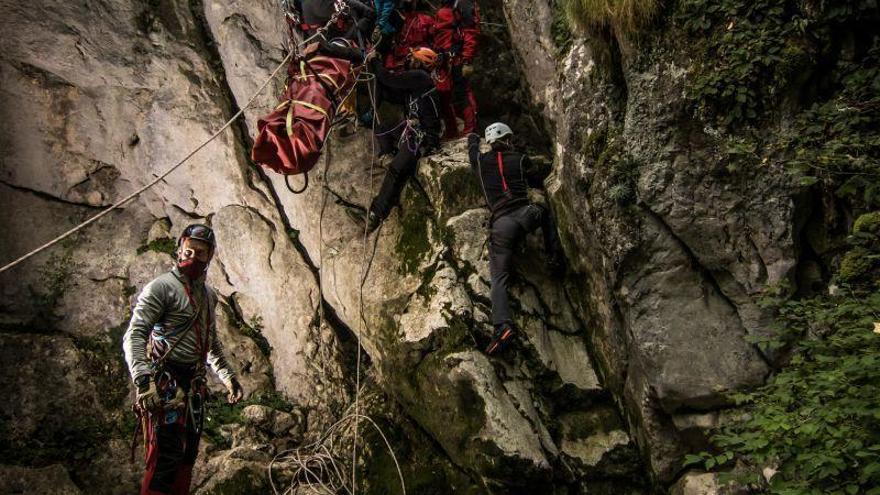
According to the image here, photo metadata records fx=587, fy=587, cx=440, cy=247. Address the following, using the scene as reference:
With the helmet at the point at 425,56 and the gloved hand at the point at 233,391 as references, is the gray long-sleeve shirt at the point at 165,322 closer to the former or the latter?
the gloved hand at the point at 233,391

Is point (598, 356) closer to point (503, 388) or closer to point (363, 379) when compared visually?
point (503, 388)

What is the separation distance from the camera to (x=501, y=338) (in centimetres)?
609

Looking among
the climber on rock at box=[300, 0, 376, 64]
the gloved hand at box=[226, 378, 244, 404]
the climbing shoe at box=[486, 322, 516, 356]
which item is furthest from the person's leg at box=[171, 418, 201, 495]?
the climber on rock at box=[300, 0, 376, 64]

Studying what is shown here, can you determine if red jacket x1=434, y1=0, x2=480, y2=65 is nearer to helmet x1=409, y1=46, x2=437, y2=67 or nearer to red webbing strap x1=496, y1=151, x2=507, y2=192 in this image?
helmet x1=409, y1=46, x2=437, y2=67

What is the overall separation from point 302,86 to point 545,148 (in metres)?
3.72

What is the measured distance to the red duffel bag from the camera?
585cm

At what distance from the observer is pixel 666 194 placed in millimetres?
5352

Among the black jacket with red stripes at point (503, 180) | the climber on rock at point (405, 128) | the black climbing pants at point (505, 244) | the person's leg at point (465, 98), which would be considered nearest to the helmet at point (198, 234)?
the climber on rock at point (405, 128)

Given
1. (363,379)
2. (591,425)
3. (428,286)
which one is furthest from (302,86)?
(591,425)

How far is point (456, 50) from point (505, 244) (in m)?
3.37

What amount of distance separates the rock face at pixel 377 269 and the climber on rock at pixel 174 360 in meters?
1.52

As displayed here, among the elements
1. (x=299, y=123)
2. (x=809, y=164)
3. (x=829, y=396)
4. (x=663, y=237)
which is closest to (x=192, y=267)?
(x=299, y=123)

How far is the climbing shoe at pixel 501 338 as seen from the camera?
6086mm

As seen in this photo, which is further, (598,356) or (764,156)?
(598,356)
